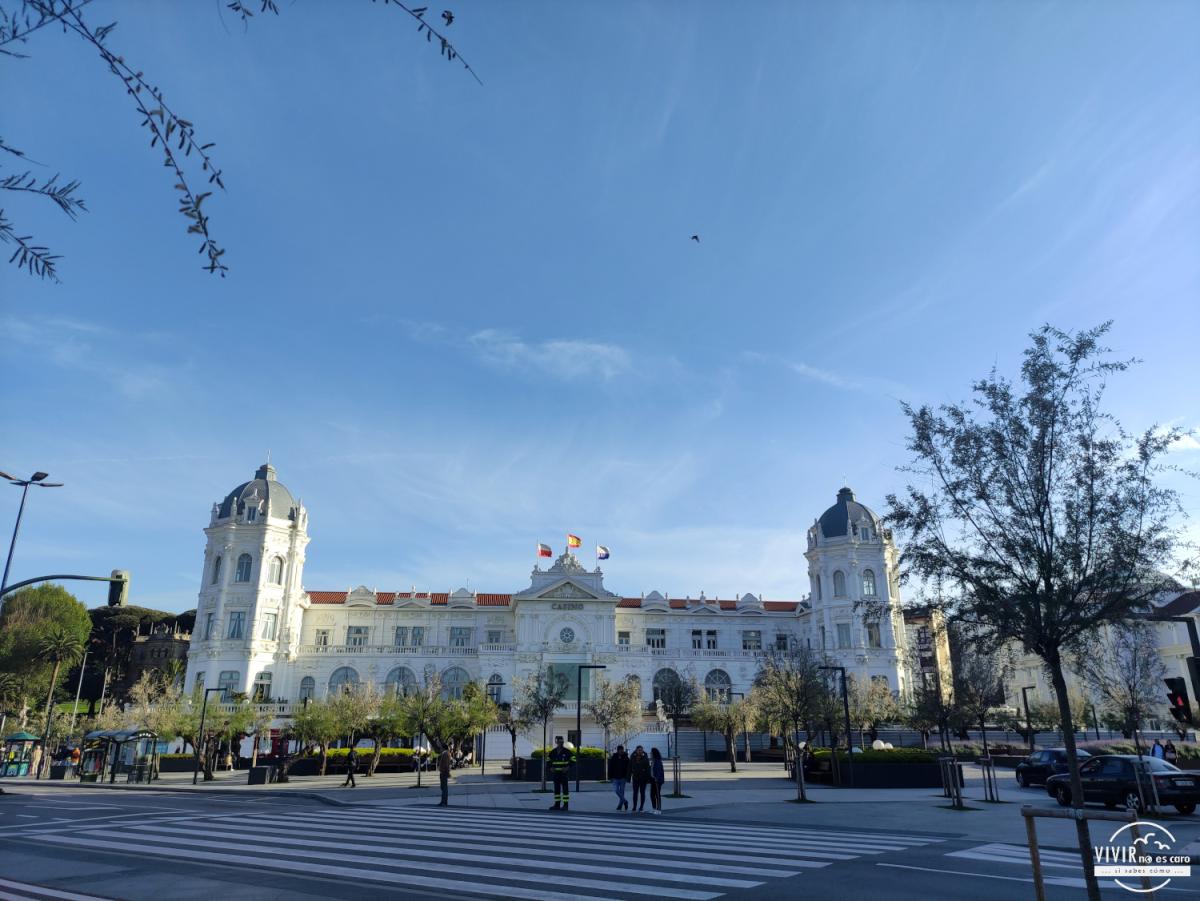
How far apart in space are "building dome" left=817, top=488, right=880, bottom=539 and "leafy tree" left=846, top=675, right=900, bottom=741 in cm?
1757

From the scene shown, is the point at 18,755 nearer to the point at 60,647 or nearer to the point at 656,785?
the point at 60,647

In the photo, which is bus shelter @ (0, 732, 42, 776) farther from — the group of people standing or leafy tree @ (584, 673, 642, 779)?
the group of people standing

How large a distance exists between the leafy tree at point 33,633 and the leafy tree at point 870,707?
6216 cm

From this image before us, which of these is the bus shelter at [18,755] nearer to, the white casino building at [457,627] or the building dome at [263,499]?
the white casino building at [457,627]

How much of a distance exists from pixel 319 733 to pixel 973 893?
35.9 m

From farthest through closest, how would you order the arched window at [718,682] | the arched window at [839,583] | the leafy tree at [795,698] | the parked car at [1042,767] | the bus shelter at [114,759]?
the arched window at [839,583], the arched window at [718,682], the bus shelter at [114,759], the leafy tree at [795,698], the parked car at [1042,767]

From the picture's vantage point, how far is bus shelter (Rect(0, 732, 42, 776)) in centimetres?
4684

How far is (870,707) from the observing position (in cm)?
4959

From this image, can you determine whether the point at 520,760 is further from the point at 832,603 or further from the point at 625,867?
the point at 832,603

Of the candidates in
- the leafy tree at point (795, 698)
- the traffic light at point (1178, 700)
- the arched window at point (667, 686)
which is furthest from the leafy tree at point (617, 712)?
the traffic light at point (1178, 700)

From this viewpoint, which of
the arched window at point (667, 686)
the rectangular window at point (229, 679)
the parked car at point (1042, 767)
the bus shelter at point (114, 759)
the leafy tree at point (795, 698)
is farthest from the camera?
the rectangular window at point (229, 679)

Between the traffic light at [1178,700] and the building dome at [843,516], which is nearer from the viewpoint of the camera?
the traffic light at [1178,700]

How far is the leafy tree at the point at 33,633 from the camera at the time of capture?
66062mm

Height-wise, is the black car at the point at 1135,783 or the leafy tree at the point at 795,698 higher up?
the leafy tree at the point at 795,698
